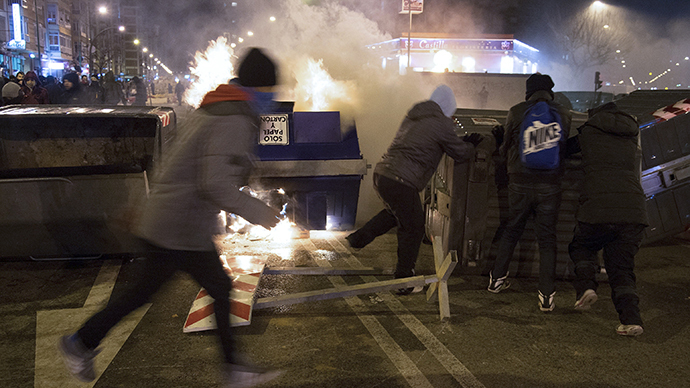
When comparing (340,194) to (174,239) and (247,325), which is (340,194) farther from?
(174,239)

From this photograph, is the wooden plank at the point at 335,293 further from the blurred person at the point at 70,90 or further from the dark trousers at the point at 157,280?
the blurred person at the point at 70,90

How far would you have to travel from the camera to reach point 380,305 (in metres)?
4.43

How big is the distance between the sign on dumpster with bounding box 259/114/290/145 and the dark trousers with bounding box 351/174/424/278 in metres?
1.70

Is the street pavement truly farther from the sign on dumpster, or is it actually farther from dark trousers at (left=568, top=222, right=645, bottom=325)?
the sign on dumpster

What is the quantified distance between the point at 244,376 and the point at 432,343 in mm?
1416

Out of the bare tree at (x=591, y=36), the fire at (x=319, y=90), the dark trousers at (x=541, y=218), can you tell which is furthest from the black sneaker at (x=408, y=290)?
the bare tree at (x=591, y=36)

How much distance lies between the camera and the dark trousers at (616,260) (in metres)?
3.96

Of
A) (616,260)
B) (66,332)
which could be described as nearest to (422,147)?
(616,260)

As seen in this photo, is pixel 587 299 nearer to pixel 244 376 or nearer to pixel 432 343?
pixel 432 343

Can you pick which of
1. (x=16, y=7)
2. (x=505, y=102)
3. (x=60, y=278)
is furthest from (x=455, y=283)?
(x=16, y=7)

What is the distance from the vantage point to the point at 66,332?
12.6 feet

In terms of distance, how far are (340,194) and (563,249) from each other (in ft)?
7.85

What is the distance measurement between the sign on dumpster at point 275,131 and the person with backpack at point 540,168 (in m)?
2.43

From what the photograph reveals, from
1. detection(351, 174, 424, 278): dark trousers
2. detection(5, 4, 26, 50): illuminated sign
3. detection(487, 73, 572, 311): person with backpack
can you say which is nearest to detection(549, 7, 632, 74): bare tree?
detection(487, 73, 572, 311): person with backpack
